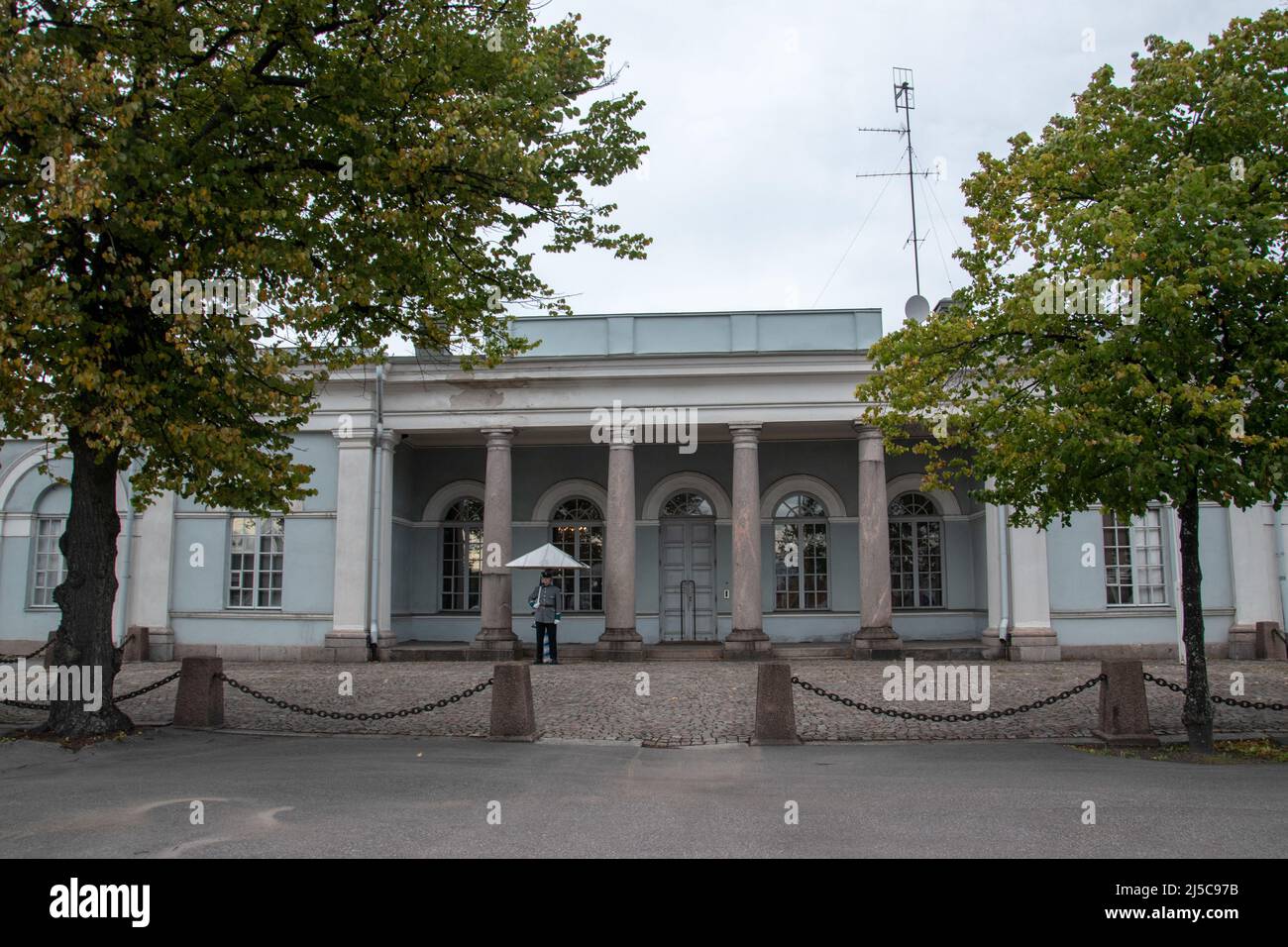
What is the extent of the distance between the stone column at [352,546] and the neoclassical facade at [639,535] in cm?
4

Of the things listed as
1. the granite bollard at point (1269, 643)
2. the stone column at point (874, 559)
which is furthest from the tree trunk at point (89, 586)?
the granite bollard at point (1269, 643)

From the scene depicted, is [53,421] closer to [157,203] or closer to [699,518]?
[157,203]

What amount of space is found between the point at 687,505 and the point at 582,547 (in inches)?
99.6

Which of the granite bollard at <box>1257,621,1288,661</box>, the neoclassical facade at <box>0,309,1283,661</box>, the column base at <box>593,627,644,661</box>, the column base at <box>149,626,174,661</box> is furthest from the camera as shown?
the column base at <box>149,626,174,661</box>

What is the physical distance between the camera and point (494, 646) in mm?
18375

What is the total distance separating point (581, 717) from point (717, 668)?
5571mm

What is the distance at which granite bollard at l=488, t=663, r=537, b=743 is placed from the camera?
10.1m

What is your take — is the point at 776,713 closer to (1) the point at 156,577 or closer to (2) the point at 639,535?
(2) the point at 639,535

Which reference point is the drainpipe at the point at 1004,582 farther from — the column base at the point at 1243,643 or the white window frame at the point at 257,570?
the white window frame at the point at 257,570

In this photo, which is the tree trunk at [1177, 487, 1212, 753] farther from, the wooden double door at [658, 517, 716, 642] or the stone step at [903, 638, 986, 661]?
the wooden double door at [658, 517, 716, 642]

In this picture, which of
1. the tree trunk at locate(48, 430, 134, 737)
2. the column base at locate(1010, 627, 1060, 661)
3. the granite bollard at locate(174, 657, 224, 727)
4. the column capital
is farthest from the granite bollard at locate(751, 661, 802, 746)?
the column capital

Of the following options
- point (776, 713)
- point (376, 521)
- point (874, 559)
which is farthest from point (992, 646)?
point (376, 521)

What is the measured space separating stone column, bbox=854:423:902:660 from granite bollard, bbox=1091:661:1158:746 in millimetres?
8136

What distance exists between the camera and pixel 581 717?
1162cm
